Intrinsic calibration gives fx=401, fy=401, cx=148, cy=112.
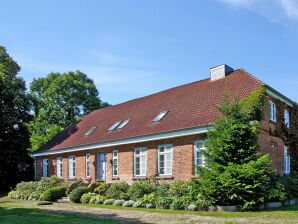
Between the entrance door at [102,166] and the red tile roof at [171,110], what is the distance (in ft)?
3.97

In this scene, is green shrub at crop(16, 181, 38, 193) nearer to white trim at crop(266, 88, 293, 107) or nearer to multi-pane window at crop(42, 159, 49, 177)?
multi-pane window at crop(42, 159, 49, 177)

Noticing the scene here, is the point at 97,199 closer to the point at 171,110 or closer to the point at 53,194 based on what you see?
the point at 53,194

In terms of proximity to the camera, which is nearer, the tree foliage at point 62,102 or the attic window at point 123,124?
the attic window at point 123,124

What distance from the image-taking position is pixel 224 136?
1739 centimetres

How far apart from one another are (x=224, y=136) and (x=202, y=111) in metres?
5.34

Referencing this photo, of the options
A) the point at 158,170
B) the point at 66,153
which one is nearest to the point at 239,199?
the point at 158,170

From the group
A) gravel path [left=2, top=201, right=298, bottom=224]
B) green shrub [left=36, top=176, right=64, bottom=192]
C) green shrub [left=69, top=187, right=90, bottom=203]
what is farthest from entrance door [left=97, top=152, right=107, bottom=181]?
gravel path [left=2, top=201, right=298, bottom=224]

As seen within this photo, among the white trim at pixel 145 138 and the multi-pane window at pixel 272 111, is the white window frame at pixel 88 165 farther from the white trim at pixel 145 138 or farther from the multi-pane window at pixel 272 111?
the multi-pane window at pixel 272 111

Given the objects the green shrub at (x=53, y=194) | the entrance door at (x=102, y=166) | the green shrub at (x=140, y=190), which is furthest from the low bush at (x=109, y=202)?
the entrance door at (x=102, y=166)

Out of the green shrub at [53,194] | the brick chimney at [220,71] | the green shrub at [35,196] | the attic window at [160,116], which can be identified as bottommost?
the green shrub at [35,196]

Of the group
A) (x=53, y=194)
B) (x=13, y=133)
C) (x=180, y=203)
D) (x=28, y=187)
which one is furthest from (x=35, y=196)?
(x=13, y=133)

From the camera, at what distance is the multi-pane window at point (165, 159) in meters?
23.0

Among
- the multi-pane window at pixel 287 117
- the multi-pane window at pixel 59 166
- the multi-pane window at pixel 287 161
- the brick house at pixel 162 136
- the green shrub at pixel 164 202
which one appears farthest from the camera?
the multi-pane window at pixel 59 166

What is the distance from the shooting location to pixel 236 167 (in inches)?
661
